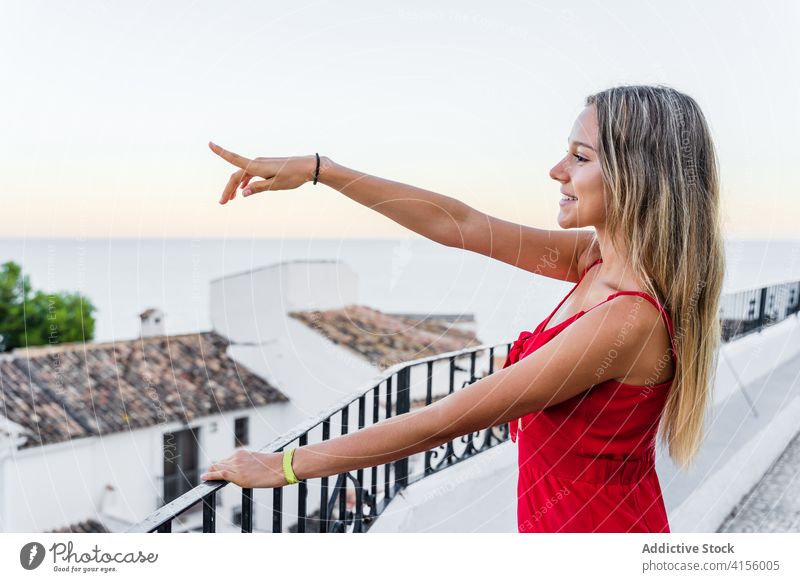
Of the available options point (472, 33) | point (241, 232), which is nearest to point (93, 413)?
point (241, 232)

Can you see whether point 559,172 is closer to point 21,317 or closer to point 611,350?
point 611,350

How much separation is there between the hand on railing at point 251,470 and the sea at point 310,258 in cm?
45

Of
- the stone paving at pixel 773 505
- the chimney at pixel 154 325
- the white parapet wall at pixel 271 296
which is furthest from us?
the chimney at pixel 154 325

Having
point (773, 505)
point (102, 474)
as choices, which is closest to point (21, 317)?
point (102, 474)

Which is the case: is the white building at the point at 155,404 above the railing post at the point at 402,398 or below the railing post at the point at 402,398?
below

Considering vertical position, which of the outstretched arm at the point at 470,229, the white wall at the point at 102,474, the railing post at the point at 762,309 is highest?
the outstretched arm at the point at 470,229

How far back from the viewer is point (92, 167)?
1.23m

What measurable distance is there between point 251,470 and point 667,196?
52cm

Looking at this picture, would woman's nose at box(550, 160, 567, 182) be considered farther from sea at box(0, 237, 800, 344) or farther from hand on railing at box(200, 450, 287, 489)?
hand on railing at box(200, 450, 287, 489)

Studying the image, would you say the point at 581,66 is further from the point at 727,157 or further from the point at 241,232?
the point at 241,232

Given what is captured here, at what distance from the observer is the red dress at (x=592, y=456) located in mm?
689

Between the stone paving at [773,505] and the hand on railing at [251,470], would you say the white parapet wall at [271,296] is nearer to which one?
the stone paving at [773,505]

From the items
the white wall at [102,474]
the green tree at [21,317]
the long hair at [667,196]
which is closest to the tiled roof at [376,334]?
the white wall at [102,474]

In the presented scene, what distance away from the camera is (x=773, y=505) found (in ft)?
5.73
